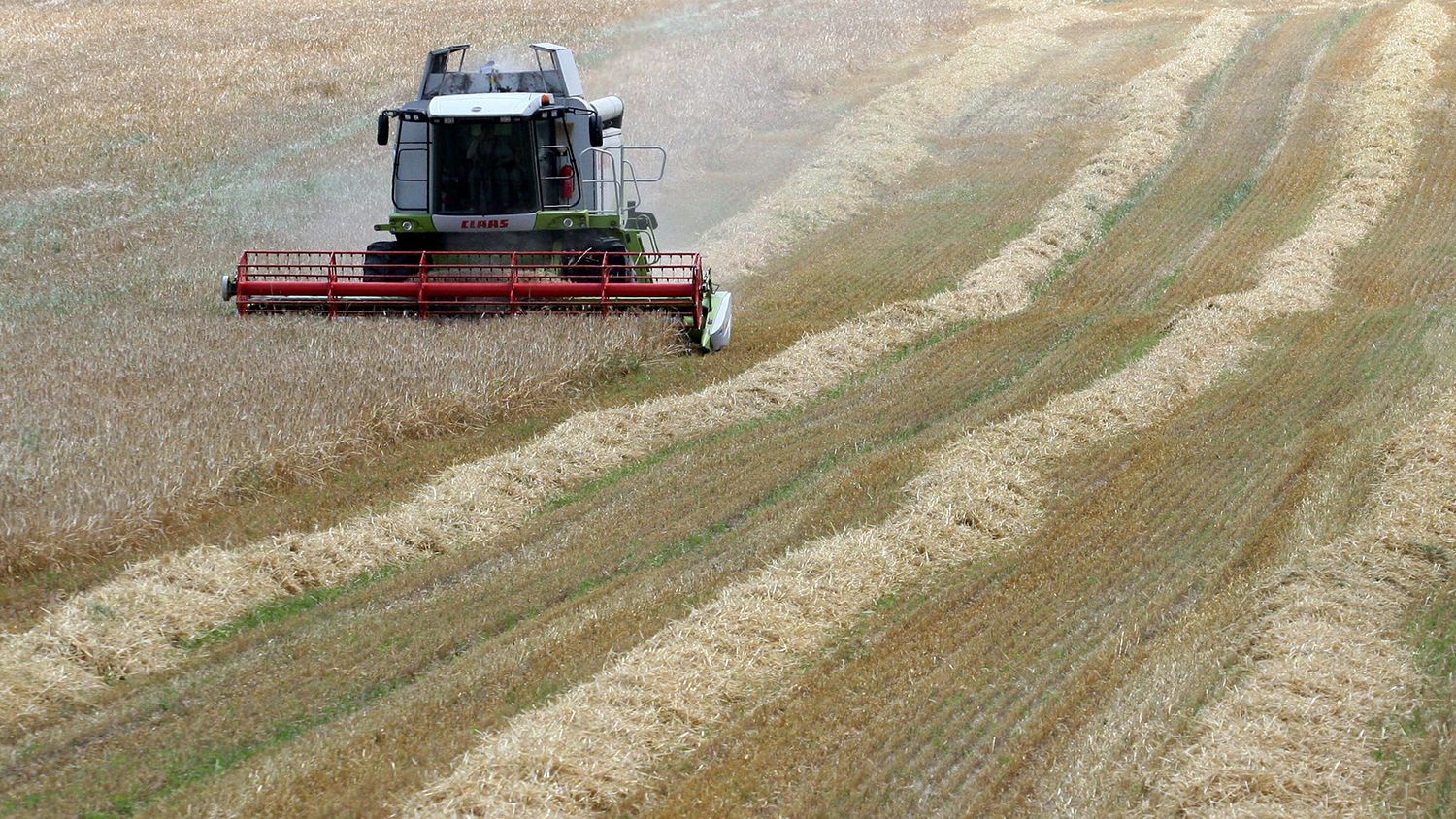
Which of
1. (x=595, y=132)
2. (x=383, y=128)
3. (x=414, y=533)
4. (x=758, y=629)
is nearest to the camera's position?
(x=758, y=629)

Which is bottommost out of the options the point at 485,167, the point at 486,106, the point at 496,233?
the point at 496,233

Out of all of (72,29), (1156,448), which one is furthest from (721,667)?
(72,29)

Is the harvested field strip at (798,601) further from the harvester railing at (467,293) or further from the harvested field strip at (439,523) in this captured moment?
the harvester railing at (467,293)

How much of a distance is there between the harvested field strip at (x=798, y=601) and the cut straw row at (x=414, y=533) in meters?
1.92

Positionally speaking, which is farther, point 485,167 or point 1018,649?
point 485,167

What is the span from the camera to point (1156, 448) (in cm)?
959

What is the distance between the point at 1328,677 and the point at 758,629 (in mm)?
2521

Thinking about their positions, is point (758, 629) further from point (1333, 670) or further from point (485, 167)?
point (485, 167)

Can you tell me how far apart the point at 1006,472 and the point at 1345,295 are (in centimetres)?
726

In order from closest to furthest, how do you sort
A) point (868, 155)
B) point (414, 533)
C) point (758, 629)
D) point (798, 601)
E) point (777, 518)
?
point (758, 629) → point (798, 601) → point (414, 533) → point (777, 518) → point (868, 155)

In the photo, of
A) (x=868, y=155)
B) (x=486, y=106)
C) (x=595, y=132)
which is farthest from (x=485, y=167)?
(x=868, y=155)

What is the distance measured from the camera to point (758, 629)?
6703mm

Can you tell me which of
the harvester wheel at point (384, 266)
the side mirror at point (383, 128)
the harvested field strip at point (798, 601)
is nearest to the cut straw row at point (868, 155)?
the harvester wheel at point (384, 266)

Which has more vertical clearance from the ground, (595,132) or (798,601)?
(595,132)
